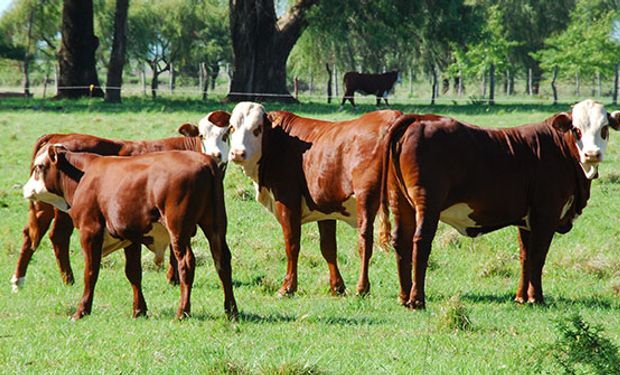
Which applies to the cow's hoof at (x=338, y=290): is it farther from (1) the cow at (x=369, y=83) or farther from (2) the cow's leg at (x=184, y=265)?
(1) the cow at (x=369, y=83)

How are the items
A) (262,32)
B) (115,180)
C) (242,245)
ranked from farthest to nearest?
(262,32)
(242,245)
(115,180)

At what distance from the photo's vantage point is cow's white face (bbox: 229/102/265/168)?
10.4 m

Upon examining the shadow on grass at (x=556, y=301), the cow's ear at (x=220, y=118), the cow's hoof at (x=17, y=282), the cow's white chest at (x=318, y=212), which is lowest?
the cow's hoof at (x=17, y=282)

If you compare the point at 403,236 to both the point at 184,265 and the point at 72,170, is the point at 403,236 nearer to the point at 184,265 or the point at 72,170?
the point at 184,265

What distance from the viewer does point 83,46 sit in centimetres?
3822

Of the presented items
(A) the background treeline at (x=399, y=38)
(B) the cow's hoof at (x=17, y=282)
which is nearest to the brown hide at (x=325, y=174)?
(B) the cow's hoof at (x=17, y=282)

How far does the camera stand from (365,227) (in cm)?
959

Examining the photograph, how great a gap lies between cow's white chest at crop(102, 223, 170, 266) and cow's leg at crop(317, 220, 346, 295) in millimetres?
1969

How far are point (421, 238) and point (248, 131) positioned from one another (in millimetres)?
2535

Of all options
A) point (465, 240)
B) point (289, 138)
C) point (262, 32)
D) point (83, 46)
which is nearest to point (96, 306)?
point (289, 138)

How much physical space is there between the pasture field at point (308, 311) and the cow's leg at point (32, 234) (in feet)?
0.72

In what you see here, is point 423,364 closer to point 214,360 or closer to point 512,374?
point 512,374

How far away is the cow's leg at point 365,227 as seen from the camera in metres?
9.57

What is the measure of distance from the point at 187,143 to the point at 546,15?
5342 cm
